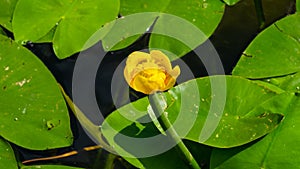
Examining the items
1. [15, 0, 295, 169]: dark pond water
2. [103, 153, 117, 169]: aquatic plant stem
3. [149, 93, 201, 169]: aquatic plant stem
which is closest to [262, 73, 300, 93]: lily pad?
[15, 0, 295, 169]: dark pond water

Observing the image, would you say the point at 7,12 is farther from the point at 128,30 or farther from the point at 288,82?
the point at 288,82

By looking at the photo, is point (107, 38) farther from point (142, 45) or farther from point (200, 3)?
point (200, 3)

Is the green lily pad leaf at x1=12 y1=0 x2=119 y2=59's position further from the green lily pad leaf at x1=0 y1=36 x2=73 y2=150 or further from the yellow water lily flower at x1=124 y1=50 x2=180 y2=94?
the yellow water lily flower at x1=124 y1=50 x2=180 y2=94

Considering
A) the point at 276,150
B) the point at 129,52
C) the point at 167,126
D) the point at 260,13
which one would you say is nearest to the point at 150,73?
the point at 167,126

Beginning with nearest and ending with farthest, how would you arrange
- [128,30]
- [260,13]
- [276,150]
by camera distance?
[276,150]
[128,30]
[260,13]

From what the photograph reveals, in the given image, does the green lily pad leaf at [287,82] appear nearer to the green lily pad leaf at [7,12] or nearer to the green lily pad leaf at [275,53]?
the green lily pad leaf at [275,53]

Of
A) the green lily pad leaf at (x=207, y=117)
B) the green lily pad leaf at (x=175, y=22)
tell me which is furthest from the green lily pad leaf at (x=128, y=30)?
the green lily pad leaf at (x=207, y=117)

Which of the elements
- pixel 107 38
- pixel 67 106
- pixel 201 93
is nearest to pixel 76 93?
pixel 67 106
